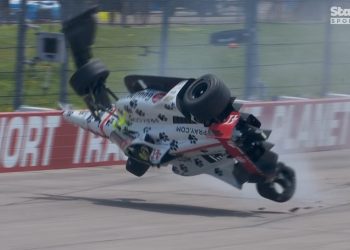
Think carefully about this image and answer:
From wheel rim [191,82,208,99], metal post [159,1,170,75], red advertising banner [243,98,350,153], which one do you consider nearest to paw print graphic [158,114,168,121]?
wheel rim [191,82,208,99]

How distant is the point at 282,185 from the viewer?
10.8 meters

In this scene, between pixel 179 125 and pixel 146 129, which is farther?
pixel 146 129

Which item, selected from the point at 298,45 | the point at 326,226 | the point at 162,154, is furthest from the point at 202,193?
the point at 298,45

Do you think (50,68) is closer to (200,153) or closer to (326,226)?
(200,153)

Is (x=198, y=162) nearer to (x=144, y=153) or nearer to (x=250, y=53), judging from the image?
(x=144, y=153)

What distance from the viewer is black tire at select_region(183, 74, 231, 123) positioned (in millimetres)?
10305

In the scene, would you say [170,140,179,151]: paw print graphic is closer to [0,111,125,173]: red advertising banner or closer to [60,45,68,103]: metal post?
[0,111,125,173]: red advertising banner

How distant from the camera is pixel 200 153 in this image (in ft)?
35.2

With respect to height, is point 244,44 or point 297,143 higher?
point 244,44

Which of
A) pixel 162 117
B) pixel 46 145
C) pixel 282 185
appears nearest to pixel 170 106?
pixel 162 117

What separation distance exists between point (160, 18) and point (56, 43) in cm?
170

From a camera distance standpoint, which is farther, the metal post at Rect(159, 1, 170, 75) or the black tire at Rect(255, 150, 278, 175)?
the metal post at Rect(159, 1, 170, 75)

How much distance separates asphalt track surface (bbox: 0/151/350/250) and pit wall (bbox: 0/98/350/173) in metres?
0.27

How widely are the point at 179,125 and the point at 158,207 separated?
3.02 feet
